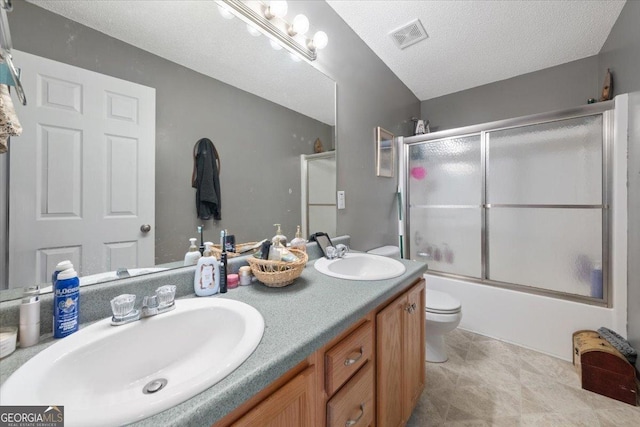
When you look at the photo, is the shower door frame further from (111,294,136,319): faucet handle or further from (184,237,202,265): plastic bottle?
(111,294,136,319): faucet handle

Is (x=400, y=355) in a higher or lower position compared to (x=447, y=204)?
lower

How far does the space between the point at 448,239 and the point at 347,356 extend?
2.03m

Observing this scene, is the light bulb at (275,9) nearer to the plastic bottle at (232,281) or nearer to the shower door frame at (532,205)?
the plastic bottle at (232,281)

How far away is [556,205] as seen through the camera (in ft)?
6.19

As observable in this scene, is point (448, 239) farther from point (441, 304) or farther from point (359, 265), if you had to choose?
point (359, 265)

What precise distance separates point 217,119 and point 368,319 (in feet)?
3.18

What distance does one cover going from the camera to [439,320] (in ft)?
5.04

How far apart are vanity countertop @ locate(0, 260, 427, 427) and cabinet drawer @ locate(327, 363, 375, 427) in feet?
0.70

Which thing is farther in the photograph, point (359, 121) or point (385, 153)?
point (385, 153)

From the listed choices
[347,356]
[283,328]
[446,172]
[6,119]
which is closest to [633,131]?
[446,172]

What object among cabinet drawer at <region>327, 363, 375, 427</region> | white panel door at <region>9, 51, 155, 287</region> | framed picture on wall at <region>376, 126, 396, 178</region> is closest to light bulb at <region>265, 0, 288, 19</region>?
white panel door at <region>9, 51, 155, 287</region>

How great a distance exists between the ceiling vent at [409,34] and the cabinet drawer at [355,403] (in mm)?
2091

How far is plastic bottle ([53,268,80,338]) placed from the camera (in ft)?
1.84

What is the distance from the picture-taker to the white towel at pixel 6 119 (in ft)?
1.81
